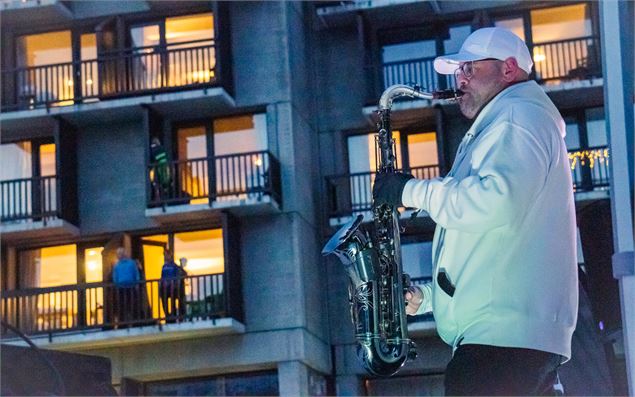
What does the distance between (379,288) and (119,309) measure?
70.5 ft

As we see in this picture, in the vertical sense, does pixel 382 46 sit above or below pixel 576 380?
above

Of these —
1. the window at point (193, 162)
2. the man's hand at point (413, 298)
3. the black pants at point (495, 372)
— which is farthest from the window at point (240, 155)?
the black pants at point (495, 372)

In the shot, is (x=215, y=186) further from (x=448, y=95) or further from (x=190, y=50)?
(x=448, y=95)

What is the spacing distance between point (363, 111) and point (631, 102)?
21.3 meters

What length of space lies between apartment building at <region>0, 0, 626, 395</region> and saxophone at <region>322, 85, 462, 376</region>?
803 inches

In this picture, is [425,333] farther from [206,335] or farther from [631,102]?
[631,102]

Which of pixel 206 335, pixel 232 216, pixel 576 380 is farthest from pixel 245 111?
pixel 576 380

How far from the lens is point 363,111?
2705 centimetres

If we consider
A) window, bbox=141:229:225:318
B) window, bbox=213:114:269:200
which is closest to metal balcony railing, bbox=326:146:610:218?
window, bbox=213:114:269:200

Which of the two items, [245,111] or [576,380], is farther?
[245,111]

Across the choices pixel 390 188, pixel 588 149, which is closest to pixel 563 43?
pixel 588 149

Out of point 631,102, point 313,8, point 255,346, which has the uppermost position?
point 313,8

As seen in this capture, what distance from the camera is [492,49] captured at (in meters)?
4.27

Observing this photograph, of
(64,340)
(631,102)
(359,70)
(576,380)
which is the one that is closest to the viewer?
(631,102)
